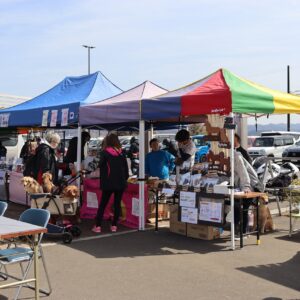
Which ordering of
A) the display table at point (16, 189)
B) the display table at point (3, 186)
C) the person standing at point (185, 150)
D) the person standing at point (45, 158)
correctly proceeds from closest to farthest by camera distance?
the person standing at point (45, 158) < the person standing at point (185, 150) < the display table at point (16, 189) < the display table at point (3, 186)

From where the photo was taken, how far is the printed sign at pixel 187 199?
7.44 meters

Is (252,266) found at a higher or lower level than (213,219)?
lower

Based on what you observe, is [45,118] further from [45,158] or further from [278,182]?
[278,182]

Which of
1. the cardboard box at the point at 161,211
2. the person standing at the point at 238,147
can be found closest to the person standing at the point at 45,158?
the cardboard box at the point at 161,211

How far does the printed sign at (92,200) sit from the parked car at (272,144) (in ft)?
55.0

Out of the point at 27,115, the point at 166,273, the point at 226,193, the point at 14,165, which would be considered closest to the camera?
the point at 166,273

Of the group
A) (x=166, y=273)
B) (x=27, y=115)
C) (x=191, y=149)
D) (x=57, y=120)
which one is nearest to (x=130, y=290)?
(x=166, y=273)

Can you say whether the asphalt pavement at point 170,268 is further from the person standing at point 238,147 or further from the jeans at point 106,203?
the person standing at point 238,147

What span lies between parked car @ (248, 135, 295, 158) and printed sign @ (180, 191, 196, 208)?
1803 cm

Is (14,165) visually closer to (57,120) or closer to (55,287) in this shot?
(57,120)

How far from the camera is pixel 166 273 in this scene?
578 cm

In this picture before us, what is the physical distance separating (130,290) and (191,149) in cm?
444

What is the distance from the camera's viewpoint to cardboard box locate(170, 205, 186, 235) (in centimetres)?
795

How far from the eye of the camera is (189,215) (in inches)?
295
